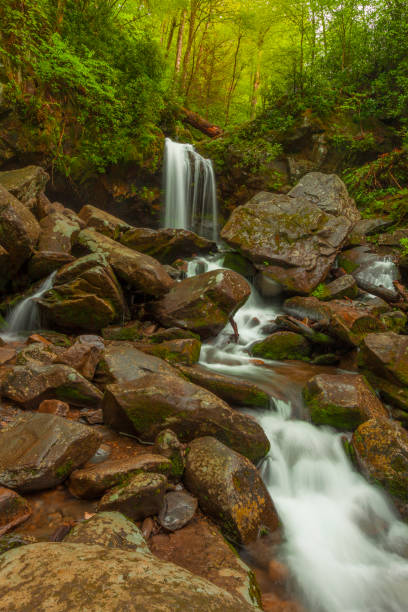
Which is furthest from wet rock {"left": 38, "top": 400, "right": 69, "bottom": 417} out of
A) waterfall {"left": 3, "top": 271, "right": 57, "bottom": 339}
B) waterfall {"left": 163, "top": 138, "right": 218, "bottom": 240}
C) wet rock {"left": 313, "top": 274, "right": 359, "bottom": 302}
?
waterfall {"left": 163, "top": 138, "right": 218, "bottom": 240}

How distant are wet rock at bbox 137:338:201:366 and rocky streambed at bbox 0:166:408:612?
3 cm

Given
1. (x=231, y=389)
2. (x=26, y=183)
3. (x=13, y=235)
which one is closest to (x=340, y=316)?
(x=231, y=389)

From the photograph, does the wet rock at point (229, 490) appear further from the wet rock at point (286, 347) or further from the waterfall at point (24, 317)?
the waterfall at point (24, 317)

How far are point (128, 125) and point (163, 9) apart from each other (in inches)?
264

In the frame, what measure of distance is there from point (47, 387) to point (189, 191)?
10.3m

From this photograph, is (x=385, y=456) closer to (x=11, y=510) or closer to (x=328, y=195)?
(x=11, y=510)

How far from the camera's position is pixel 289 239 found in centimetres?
856

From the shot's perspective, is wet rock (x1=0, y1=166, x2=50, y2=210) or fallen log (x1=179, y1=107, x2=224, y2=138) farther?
fallen log (x1=179, y1=107, x2=224, y2=138)

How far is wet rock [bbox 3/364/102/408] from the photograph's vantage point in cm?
340

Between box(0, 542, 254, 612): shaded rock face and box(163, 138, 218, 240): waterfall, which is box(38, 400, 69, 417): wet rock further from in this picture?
box(163, 138, 218, 240): waterfall

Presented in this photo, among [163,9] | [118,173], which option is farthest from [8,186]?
[163,9]

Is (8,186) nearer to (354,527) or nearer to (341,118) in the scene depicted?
(354,527)

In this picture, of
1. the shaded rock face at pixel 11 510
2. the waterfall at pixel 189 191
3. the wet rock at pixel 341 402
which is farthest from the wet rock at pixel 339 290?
the shaded rock face at pixel 11 510

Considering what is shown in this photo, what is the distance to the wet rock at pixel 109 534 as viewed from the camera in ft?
6.03
